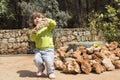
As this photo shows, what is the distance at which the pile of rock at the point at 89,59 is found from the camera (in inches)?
279

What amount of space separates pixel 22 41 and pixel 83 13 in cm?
535

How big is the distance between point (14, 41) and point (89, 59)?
21.6 ft

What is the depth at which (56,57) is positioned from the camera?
816cm

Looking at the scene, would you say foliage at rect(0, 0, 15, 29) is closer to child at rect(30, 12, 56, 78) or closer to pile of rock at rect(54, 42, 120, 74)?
pile of rock at rect(54, 42, 120, 74)

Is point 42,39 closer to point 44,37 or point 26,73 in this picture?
point 44,37

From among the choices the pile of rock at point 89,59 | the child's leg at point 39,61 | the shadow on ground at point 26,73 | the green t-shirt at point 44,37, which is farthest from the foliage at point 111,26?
the child's leg at point 39,61

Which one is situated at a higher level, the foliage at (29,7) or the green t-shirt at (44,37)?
the foliage at (29,7)

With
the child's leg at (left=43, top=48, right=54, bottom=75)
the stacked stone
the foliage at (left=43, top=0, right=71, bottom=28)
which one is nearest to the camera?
the child's leg at (left=43, top=48, right=54, bottom=75)

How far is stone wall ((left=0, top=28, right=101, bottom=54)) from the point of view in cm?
1341

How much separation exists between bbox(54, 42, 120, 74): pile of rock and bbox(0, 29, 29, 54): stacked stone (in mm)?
5159

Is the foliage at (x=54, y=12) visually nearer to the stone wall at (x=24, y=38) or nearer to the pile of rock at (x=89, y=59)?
the stone wall at (x=24, y=38)

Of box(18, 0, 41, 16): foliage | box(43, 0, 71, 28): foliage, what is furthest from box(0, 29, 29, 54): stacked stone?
box(43, 0, 71, 28): foliage

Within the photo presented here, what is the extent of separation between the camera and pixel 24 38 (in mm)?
13539

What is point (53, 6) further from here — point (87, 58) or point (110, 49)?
point (87, 58)
